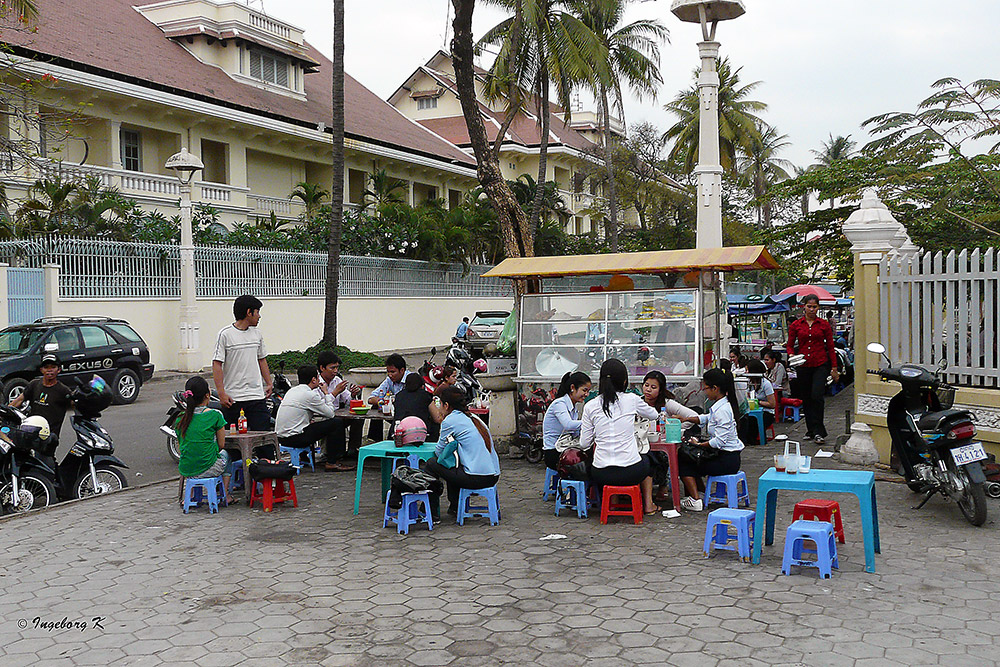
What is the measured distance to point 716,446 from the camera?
7.52m

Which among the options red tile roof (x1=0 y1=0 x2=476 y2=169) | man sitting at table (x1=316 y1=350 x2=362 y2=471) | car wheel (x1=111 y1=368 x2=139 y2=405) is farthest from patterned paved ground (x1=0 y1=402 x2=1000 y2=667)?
red tile roof (x1=0 y1=0 x2=476 y2=169)

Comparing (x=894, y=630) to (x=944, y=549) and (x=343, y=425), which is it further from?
(x=343, y=425)

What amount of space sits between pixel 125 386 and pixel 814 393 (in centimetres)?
1210

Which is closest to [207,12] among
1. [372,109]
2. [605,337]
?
[372,109]

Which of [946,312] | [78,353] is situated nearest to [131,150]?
[78,353]

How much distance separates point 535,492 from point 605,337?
2583mm

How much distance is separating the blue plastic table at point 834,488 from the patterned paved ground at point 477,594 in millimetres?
152

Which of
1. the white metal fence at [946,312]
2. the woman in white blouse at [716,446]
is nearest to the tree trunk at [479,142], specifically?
the white metal fence at [946,312]

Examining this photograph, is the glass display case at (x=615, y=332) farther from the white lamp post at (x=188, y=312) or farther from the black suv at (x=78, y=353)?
the white lamp post at (x=188, y=312)

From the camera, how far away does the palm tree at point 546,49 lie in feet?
74.9

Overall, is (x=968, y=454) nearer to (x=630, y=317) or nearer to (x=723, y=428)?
(x=723, y=428)

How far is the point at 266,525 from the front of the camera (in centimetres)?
752

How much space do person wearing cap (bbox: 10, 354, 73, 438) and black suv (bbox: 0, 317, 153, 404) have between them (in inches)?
261

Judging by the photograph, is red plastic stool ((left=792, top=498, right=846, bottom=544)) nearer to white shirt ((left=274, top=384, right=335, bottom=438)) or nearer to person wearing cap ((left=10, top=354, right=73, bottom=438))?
white shirt ((left=274, top=384, right=335, bottom=438))
